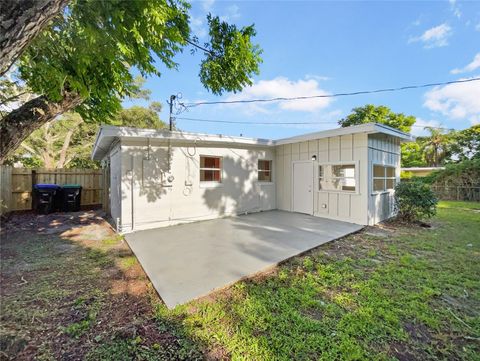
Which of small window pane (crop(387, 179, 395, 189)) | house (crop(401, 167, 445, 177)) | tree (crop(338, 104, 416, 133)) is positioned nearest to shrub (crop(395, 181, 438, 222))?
small window pane (crop(387, 179, 395, 189))

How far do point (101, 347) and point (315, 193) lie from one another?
24.0ft

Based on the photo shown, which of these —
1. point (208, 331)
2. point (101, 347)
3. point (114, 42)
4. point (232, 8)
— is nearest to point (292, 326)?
point (208, 331)

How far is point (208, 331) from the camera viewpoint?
2.23 metres

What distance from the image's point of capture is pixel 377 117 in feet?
61.8

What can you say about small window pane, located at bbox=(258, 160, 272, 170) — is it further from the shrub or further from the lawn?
the lawn

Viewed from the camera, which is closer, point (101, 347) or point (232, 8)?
point (101, 347)

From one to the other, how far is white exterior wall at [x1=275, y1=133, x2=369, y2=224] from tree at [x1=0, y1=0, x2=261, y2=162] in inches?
186

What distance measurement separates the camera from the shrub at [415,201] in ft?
22.5

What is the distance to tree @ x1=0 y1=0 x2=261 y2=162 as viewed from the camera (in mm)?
2260

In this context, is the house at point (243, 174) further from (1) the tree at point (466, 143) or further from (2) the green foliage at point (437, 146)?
(2) the green foliage at point (437, 146)

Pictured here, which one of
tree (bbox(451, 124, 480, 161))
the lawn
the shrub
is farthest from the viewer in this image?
tree (bbox(451, 124, 480, 161))

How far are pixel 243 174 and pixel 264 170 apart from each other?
49.8 inches

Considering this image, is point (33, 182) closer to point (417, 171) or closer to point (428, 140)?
point (417, 171)

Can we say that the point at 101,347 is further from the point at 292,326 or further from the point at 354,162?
the point at 354,162
